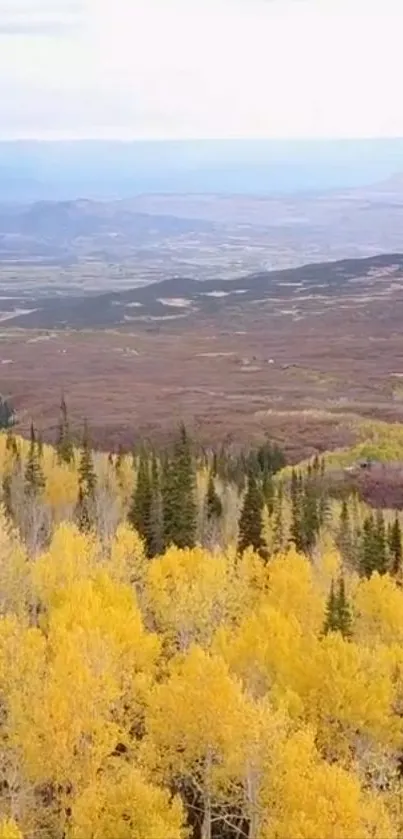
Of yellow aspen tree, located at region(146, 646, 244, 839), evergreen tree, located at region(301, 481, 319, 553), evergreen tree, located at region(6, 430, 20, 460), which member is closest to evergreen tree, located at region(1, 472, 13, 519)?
evergreen tree, located at region(6, 430, 20, 460)

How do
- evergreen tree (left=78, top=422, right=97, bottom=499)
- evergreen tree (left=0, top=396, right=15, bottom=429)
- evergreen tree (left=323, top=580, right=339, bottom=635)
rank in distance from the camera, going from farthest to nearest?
evergreen tree (left=0, top=396, right=15, bottom=429) → evergreen tree (left=78, top=422, right=97, bottom=499) → evergreen tree (left=323, top=580, right=339, bottom=635)

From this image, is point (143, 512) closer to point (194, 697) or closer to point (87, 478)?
point (87, 478)

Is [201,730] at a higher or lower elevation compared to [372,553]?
higher

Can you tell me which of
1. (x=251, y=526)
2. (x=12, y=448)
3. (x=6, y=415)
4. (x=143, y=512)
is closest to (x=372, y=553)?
(x=251, y=526)

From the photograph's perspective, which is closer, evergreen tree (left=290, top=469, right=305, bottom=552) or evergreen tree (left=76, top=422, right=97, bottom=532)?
evergreen tree (left=290, top=469, right=305, bottom=552)

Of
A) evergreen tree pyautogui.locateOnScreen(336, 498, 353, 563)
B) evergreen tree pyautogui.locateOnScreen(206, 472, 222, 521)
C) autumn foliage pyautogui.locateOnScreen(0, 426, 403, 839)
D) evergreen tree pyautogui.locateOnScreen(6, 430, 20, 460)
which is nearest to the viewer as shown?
autumn foliage pyautogui.locateOnScreen(0, 426, 403, 839)

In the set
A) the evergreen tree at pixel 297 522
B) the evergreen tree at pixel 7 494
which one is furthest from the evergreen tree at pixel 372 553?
the evergreen tree at pixel 7 494

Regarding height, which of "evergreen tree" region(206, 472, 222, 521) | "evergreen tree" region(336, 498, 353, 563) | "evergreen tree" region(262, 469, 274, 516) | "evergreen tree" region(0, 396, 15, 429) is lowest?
"evergreen tree" region(0, 396, 15, 429)

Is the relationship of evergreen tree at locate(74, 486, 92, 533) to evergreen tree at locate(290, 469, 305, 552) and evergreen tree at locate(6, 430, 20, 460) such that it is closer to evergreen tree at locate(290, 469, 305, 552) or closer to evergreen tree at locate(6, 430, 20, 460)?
evergreen tree at locate(6, 430, 20, 460)
